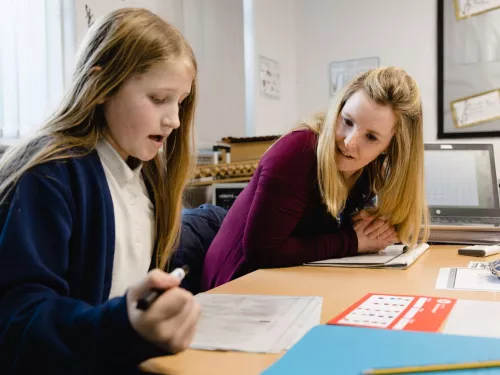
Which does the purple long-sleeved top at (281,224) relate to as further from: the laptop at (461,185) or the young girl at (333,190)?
the laptop at (461,185)

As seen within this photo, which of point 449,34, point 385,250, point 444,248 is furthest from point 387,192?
point 449,34

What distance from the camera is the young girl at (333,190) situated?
4.03ft

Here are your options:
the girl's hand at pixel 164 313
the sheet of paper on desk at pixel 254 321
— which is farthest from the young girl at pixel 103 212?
the sheet of paper on desk at pixel 254 321

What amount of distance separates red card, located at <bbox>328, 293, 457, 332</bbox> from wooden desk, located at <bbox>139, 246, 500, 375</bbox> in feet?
0.09

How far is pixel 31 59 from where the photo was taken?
1.67 meters

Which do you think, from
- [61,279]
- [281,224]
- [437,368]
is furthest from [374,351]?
[281,224]

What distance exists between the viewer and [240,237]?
1.29m

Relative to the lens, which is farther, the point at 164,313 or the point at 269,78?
the point at 269,78

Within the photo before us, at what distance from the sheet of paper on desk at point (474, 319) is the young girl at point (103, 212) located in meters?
0.35

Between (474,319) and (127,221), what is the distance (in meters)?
0.55

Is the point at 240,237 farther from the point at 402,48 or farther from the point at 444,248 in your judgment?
the point at 402,48

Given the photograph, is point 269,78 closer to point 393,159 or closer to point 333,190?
point 393,159

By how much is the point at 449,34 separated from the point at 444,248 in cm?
168

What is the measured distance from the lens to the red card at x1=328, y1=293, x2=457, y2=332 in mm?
704
